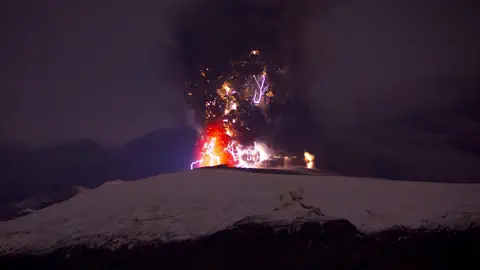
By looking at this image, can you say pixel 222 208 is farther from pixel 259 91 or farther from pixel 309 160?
pixel 259 91

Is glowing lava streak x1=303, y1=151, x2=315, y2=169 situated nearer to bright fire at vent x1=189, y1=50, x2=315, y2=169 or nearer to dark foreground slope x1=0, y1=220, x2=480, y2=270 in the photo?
bright fire at vent x1=189, y1=50, x2=315, y2=169

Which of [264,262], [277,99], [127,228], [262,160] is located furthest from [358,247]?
[277,99]

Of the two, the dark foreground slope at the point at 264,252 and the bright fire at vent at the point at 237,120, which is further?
the bright fire at vent at the point at 237,120

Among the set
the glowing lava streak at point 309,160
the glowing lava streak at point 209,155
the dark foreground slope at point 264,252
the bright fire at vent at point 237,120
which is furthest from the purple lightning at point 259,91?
the dark foreground slope at point 264,252

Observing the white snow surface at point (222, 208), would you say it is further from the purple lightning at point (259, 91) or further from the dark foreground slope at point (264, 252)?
the purple lightning at point (259, 91)

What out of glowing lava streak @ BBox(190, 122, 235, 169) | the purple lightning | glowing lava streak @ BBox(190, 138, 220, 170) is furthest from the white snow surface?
the purple lightning
